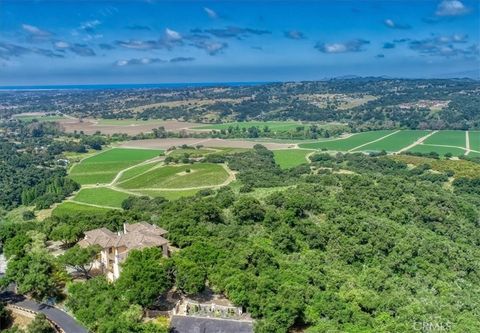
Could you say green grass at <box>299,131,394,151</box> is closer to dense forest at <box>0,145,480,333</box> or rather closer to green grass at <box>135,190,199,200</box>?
green grass at <box>135,190,199,200</box>

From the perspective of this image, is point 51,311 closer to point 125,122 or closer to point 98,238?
point 98,238

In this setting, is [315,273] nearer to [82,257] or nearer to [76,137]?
[82,257]

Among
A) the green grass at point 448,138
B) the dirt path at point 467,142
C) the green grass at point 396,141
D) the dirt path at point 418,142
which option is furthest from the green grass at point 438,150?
the green grass at point 448,138

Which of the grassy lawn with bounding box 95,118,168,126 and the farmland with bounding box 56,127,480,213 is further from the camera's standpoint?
the grassy lawn with bounding box 95,118,168,126

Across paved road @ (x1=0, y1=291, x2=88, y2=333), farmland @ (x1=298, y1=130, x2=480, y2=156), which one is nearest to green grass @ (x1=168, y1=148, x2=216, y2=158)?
farmland @ (x1=298, y1=130, x2=480, y2=156)

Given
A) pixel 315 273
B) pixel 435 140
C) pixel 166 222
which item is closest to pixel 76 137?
pixel 435 140

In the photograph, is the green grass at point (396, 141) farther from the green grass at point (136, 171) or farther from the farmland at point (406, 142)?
the green grass at point (136, 171)

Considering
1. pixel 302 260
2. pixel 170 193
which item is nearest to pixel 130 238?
pixel 302 260
